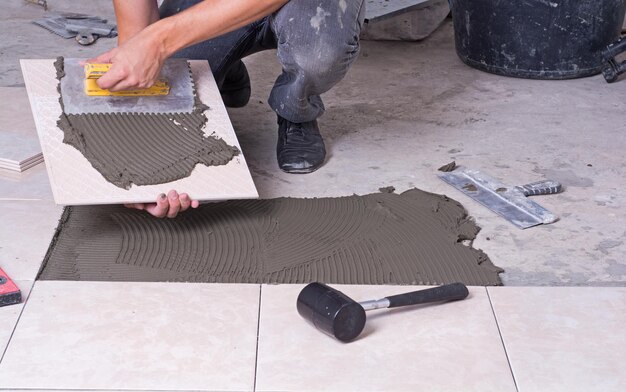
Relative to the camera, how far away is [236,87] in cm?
289

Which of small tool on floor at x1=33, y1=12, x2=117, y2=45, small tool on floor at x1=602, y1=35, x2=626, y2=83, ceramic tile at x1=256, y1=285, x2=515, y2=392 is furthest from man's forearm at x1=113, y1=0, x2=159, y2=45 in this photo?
small tool on floor at x1=602, y1=35, x2=626, y2=83

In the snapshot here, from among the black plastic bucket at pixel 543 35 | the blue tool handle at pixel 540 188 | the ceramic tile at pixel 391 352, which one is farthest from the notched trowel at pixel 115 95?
the black plastic bucket at pixel 543 35

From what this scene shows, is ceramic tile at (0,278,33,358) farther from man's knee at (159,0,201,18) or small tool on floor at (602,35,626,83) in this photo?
small tool on floor at (602,35,626,83)

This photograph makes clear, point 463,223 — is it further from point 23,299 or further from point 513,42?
point 513,42

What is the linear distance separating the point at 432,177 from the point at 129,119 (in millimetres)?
910

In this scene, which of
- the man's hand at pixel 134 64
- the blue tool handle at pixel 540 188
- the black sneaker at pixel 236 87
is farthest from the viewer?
the black sneaker at pixel 236 87

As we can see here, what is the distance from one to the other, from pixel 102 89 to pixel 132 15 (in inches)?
11.7

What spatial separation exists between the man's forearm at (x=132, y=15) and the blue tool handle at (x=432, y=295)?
113cm

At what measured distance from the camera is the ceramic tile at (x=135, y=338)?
1610 millimetres

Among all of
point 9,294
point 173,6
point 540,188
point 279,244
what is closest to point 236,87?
point 173,6

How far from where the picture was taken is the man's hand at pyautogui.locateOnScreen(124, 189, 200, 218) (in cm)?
199

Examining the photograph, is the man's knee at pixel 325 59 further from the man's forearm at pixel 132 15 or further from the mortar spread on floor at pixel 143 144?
the man's forearm at pixel 132 15

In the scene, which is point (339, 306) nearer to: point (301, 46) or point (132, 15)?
point (301, 46)

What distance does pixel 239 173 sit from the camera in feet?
6.97
